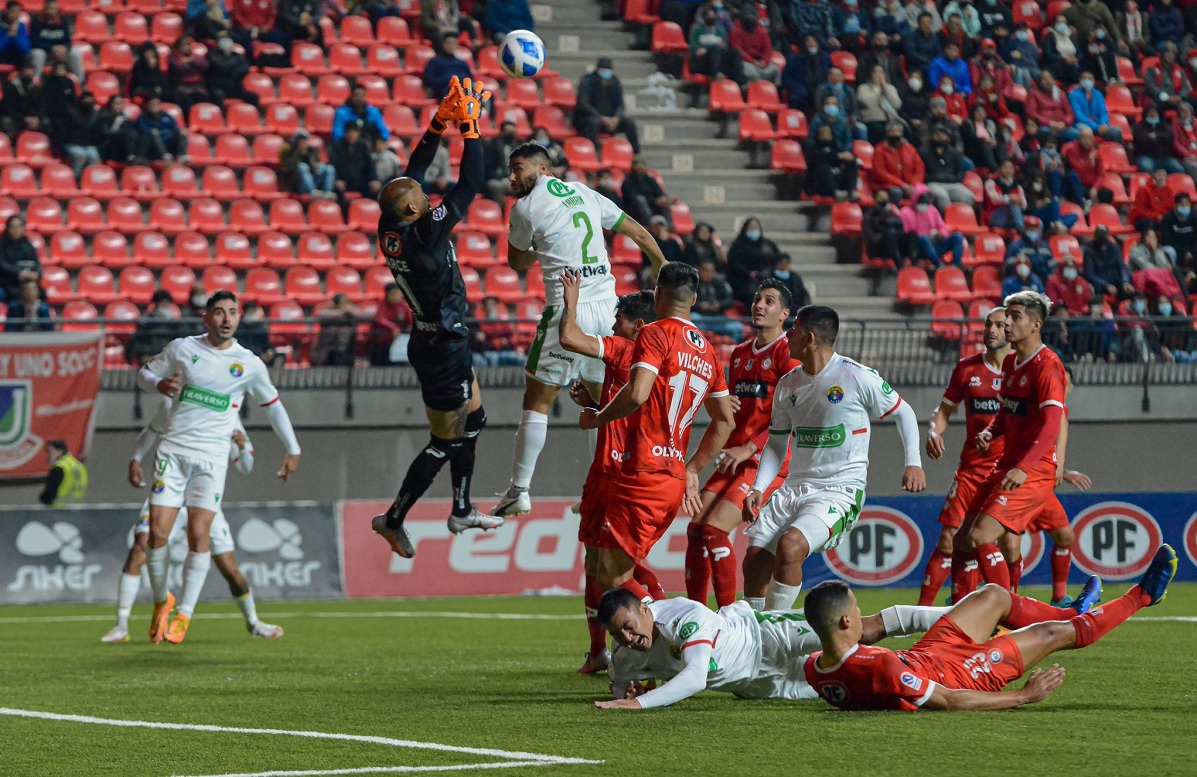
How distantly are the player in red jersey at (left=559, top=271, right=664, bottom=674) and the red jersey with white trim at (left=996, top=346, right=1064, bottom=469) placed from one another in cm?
258

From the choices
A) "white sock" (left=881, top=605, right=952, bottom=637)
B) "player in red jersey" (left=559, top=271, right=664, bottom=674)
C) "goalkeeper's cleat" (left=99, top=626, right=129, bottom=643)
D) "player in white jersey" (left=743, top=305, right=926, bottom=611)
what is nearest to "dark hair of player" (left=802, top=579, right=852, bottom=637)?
"white sock" (left=881, top=605, right=952, bottom=637)

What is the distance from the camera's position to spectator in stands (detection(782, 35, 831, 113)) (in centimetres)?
2541

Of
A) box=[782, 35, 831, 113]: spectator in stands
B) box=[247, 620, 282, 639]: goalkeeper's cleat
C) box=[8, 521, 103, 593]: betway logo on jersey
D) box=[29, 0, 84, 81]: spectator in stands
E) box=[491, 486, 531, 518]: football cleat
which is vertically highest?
box=[782, 35, 831, 113]: spectator in stands

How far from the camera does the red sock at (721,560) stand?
35.0 feet

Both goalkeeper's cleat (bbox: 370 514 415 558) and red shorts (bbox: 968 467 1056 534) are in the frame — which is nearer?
goalkeeper's cleat (bbox: 370 514 415 558)

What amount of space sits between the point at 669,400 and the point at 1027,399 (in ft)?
9.96

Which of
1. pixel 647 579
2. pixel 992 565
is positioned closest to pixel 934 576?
pixel 992 565

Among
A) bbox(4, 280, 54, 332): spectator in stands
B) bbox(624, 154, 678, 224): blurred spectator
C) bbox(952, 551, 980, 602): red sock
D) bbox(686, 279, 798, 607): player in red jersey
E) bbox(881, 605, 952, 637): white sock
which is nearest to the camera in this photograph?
bbox(881, 605, 952, 637): white sock

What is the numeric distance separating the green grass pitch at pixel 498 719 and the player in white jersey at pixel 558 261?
1.67 meters

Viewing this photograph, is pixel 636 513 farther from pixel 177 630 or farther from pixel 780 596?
pixel 177 630

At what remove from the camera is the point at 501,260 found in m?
22.1

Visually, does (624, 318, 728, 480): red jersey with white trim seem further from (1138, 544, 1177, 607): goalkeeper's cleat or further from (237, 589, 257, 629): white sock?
(237, 589, 257, 629): white sock

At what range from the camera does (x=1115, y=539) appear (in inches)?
711

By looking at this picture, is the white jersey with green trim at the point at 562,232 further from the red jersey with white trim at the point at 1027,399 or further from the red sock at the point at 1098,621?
the red sock at the point at 1098,621
